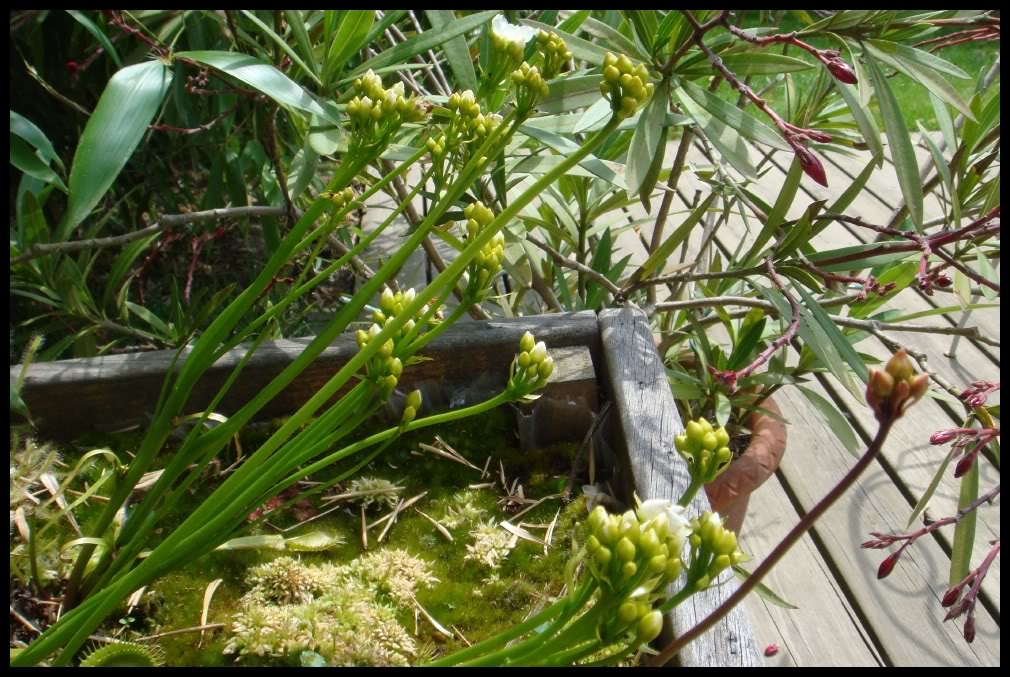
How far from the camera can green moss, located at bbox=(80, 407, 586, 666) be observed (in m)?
0.66

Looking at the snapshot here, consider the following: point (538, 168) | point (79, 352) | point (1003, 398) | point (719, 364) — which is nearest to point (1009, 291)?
point (1003, 398)

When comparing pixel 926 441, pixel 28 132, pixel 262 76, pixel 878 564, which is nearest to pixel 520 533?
pixel 262 76

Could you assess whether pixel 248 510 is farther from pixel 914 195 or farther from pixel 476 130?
pixel 914 195

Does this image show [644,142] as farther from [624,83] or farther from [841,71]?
[624,83]

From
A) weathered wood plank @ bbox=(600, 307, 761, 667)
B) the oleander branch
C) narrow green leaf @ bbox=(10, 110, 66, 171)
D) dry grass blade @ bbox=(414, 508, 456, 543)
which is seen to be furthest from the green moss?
narrow green leaf @ bbox=(10, 110, 66, 171)

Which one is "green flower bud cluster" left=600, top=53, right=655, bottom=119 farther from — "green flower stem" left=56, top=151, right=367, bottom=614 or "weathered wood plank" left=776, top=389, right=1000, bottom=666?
"weathered wood plank" left=776, top=389, right=1000, bottom=666

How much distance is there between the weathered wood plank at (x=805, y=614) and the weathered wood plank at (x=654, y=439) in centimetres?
50

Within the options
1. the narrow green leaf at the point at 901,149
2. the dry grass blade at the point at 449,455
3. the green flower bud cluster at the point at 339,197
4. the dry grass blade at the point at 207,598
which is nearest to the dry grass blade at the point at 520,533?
the dry grass blade at the point at 449,455

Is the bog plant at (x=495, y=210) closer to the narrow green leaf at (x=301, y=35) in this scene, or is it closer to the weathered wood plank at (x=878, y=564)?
the narrow green leaf at (x=301, y=35)

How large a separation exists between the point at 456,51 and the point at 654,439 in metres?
0.47

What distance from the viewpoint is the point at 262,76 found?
2.22ft

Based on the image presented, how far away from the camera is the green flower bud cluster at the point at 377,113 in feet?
1.48

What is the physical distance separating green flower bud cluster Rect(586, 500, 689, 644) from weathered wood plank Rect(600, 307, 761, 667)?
210mm

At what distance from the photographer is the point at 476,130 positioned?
491 mm
